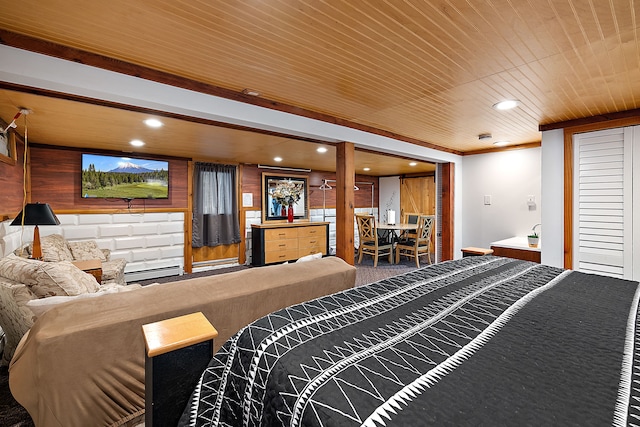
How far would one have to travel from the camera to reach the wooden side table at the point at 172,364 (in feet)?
3.08

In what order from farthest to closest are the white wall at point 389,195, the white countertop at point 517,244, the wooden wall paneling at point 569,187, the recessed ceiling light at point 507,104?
the white wall at point 389,195, the white countertop at point 517,244, the wooden wall paneling at point 569,187, the recessed ceiling light at point 507,104

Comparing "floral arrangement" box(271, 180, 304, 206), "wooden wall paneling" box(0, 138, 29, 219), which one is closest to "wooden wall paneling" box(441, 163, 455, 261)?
"floral arrangement" box(271, 180, 304, 206)

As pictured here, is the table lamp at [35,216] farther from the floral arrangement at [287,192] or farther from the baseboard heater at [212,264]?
the floral arrangement at [287,192]

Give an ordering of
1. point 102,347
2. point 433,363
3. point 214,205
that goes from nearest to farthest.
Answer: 1. point 433,363
2. point 102,347
3. point 214,205

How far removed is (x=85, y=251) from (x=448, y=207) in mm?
5334

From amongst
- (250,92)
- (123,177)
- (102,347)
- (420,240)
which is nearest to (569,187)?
(420,240)

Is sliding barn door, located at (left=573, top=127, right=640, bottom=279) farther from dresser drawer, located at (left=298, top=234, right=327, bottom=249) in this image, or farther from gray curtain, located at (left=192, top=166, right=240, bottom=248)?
gray curtain, located at (left=192, top=166, right=240, bottom=248)

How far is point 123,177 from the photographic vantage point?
454 centimetres

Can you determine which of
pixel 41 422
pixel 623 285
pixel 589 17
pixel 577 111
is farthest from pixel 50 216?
pixel 577 111

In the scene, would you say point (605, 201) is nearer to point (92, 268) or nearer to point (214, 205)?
point (92, 268)

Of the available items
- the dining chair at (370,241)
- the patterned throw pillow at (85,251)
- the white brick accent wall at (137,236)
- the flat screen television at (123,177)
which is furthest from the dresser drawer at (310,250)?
the patterned throw pillow at (85,251)

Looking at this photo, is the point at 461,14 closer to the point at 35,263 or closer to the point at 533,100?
the point at 533,100

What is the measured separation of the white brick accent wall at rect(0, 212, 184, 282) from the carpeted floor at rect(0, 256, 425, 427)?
21cm

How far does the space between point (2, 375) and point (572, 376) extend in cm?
324
